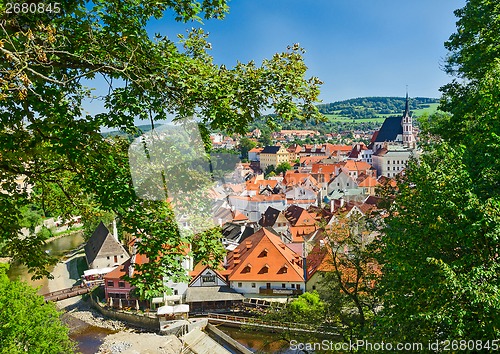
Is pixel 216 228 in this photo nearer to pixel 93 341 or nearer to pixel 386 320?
pixel 386 320

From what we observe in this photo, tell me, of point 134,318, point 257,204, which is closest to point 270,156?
point 257,204

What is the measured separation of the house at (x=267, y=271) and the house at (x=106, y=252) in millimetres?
9629

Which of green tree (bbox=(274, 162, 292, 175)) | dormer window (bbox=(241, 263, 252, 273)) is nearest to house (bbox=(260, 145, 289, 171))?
green tree (bbox=(274, 162, 292, 175))

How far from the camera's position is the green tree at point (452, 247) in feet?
16.0

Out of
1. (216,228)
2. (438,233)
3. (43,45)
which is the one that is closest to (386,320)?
(438,233)

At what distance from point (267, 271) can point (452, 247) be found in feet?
56.6

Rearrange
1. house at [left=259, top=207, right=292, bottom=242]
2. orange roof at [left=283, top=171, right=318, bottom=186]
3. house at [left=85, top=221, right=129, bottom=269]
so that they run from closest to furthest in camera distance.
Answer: house at [left=85, top=221, right=129, bottom=269]
house at [left=259, top=207, right=292, bottom=242]
orange roof at [left=283, top=171, right=318, bottom=186]

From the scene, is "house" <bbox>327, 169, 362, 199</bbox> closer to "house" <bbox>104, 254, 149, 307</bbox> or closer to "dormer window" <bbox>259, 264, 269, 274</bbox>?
"dormer window" <bbox>259, 264, 269, 274</bbox>

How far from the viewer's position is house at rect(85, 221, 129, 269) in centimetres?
2850

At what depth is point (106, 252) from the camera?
28.8 meters

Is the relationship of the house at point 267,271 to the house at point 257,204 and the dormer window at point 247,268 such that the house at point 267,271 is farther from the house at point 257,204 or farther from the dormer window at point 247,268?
the house at point 257,204

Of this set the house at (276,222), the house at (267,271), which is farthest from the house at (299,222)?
the house at (267,271)

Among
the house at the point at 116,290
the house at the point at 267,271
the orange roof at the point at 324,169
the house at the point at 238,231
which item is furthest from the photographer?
the orange roof at the point at 324,169

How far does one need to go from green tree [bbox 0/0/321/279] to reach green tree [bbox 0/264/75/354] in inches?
326
